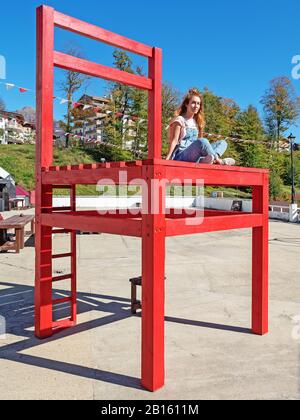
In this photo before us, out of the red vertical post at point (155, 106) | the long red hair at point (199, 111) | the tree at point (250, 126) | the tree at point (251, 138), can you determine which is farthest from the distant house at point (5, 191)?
the tree at point (250, 126)

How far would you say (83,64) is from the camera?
3.66 metres

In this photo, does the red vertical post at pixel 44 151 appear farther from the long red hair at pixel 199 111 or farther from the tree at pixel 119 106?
the tree at pixel 119 106

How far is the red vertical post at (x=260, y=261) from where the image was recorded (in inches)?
152

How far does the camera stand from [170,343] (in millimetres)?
3639

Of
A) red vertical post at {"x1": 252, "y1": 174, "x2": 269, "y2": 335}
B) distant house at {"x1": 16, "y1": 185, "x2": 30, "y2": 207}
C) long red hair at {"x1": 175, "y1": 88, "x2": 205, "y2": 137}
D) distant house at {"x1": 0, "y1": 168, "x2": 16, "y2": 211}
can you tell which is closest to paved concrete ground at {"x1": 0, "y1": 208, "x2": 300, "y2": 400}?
red vertical post at {"x1": 252, "y1": 174, "x2": 269, "y2": 335}

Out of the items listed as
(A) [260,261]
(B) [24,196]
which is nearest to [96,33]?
(A) [260,261]

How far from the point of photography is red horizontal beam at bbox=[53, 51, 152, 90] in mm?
3615

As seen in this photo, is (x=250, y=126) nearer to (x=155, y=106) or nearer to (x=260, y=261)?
(x=155, y=106)

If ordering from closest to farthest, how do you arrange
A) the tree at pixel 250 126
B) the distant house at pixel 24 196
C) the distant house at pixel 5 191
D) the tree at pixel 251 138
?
1. the distant house at pixel 5 191
2. the distant house at pixel 24 196
3. the tree at pixel 251 138
4. the tree at pixel 250 126

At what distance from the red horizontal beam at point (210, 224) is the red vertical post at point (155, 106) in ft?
3.91

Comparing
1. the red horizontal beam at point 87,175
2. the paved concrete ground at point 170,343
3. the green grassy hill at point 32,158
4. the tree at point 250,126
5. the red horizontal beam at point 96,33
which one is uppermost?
the tree at point 250,126

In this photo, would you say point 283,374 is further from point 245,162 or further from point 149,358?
point 245,162

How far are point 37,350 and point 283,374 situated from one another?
2.12m
